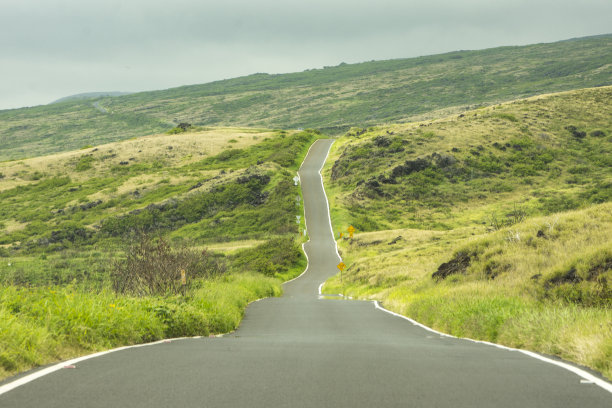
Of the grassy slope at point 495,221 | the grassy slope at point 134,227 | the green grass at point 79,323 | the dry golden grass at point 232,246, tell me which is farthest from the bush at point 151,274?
the dry golden grass at point 232,246

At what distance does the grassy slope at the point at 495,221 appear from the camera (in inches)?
433

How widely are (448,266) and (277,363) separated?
49.6 feet

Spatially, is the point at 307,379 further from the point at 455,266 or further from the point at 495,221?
the point at 495,221

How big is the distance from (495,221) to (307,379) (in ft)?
82.3

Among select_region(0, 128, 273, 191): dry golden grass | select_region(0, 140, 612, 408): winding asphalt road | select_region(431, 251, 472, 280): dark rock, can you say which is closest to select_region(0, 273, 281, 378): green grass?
select_region(0, 140, 612, 408): winding asphalt road

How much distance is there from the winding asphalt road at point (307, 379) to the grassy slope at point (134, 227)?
3.17 feet

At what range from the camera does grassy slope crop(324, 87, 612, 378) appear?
11.0 metres

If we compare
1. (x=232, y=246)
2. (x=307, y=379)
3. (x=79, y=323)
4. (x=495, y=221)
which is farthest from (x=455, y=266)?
(x=232, y=246)

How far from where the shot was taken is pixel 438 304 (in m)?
15.0

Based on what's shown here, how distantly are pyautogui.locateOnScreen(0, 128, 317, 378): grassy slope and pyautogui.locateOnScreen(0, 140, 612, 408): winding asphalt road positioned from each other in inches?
38.0

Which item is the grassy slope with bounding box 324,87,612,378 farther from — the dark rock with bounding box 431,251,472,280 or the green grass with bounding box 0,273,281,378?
the green grass with bounding box 0,273,281,378

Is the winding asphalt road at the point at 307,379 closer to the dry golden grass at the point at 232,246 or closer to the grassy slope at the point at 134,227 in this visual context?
the grassy slope at the point at 134,227

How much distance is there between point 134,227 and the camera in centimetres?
8338

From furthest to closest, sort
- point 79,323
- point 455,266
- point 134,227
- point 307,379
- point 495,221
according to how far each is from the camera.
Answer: point 134,227
point 495,221
point 455,266
point 79,323
point 307,379
